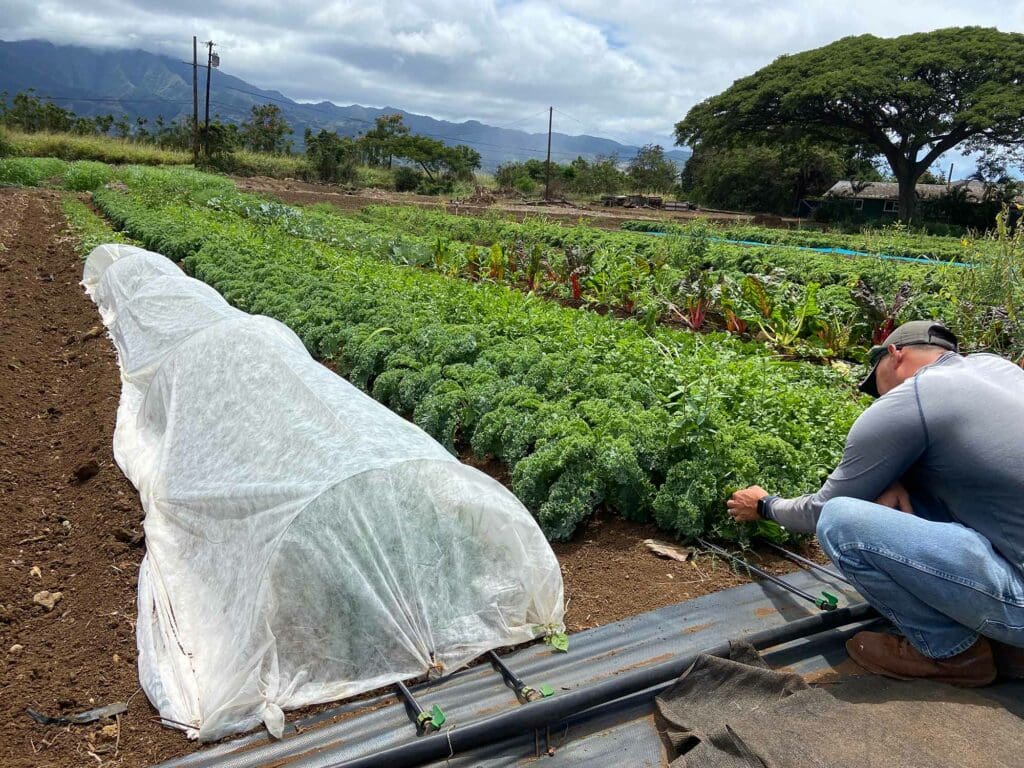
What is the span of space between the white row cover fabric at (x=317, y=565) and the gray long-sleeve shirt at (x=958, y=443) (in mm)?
1409

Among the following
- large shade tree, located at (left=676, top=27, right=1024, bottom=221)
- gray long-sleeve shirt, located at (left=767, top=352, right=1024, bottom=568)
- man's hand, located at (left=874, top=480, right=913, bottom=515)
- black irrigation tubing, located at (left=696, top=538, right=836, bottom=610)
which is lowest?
black irrigation tubing, located at (left=696, top=538, right=836, bottom=610)

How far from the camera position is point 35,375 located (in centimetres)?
682

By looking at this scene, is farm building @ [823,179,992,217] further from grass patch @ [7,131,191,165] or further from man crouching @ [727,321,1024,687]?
man crouching @ [727,321,1024,687]

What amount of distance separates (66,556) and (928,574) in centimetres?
424

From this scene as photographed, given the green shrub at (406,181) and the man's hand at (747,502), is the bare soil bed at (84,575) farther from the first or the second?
the green shrub at (406,181)

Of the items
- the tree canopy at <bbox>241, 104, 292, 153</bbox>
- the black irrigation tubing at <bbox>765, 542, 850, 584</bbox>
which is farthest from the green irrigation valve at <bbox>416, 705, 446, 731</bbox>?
the tree canopy at <bbox>241, 104, 292, 153</bbox>

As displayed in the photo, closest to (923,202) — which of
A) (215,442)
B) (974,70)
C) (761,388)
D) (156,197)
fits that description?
(974,70)

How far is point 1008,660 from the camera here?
2.66 metres

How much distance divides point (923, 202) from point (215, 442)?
1648 inches

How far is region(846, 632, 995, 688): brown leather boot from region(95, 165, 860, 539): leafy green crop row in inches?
35.9

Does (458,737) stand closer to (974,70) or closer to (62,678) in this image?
(62,678)

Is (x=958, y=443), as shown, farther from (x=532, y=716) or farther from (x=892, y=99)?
(x=892, y=99)

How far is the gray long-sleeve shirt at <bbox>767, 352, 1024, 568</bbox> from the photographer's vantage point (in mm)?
2381

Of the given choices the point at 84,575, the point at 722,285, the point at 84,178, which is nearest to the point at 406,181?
the point at 84,178
